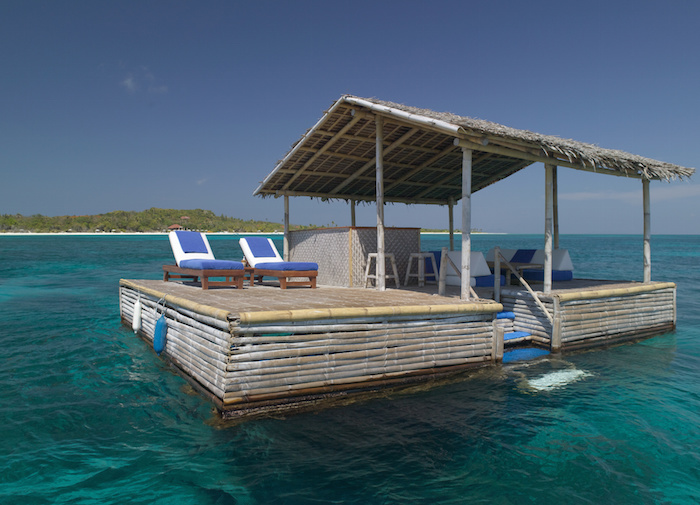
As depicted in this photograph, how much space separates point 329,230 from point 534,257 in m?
4.69

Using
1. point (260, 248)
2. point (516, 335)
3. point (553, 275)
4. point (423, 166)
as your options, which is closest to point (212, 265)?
point (260, 248)

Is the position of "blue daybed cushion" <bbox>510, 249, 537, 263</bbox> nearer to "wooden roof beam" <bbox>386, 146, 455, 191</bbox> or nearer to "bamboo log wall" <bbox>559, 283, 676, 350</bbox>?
"bamboo log wall" <bbox>559, 283, 676, 350</bbox>

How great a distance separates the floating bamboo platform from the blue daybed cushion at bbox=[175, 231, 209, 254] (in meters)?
1.98

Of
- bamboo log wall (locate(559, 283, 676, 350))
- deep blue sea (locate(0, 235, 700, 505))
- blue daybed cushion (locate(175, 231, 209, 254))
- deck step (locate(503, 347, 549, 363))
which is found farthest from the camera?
blue daybed cushion (locate(175, 231, 209, 254))

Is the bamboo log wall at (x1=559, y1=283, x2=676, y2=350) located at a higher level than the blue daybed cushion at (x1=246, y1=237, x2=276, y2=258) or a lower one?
lower

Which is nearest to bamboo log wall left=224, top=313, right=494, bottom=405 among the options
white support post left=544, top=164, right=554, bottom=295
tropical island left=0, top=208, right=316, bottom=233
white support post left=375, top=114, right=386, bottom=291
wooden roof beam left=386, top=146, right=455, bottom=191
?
white support post left=544, top=164, right=554, bottom=295

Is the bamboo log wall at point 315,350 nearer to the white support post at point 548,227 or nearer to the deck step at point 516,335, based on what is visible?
the deck step at point 516,335

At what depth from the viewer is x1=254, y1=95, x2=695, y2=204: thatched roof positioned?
682cm

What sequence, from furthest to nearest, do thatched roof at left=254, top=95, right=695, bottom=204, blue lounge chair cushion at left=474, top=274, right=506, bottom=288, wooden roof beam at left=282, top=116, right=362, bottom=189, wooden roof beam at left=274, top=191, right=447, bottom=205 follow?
wooden roof beam at left=274, top=191, right=447, bottom=205 → blue lounge chair cushion at left=474, top=274, right=506, bottom=288 → wooden roof beam at left=282, top=116, right=362, bottom=189 → thatched roof at left=254, top=95, right=695, bottom=204

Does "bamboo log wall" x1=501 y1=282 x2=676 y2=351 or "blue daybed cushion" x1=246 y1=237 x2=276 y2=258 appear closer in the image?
"bamboo log wall" x1=501 y1=282 x2=676 y2=351

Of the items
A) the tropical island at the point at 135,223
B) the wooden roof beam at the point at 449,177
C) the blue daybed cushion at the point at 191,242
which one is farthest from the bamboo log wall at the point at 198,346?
the tropical island at the point at 135,223

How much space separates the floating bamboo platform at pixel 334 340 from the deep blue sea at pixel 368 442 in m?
0.27

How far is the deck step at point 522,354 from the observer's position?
6.96 metres

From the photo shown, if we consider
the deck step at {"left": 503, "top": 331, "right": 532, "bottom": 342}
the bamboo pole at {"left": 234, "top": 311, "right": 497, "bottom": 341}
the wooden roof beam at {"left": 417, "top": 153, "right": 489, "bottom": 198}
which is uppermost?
the wooden roof beam at {"left": 417, "top": 153, "right": 489, "bottom": 198}
